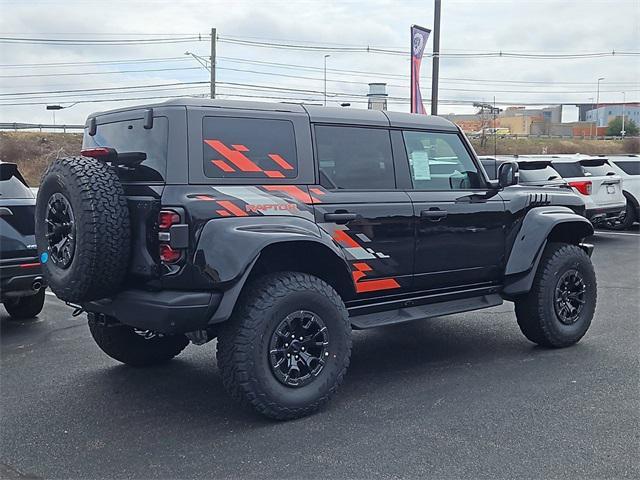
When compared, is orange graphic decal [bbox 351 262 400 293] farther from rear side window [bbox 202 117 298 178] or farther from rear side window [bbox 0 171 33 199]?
rear side window [bbox 0 171 33 199]

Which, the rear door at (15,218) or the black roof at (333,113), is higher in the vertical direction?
the black roof at (333,113)

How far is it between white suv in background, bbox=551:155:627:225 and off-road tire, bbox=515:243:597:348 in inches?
303

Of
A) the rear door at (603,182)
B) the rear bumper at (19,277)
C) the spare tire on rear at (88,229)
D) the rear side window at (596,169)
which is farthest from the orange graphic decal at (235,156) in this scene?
the rear side window at (596,169)

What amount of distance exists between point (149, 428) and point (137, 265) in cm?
101

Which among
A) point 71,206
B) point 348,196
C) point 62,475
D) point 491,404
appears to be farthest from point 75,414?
point 491,404

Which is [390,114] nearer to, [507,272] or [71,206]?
[507,272]

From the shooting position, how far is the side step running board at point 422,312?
16.5 feet

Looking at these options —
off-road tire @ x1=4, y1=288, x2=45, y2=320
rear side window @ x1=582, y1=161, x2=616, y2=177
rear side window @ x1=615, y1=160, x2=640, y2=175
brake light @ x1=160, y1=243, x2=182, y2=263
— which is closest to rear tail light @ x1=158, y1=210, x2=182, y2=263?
brake light @ x1=160, y1=243, x2=182, y2=263

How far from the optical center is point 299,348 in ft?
14.9

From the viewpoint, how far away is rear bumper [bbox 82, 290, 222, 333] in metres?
4.08

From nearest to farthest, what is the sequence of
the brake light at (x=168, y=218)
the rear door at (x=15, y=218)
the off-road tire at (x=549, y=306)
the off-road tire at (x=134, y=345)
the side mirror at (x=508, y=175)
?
the brake light at (x=168, y=218)
the off-road tire at (x=134, y=345)
the side mirror at (x=508, y=175)
the off-road tire at (x=549, y=306)
the rear door at (x=15, y=218)

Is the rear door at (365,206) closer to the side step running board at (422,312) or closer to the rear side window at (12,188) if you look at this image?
the side step running board at (422,312)

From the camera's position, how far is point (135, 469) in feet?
12.2

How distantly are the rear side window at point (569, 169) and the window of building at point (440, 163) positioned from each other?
331 inches
